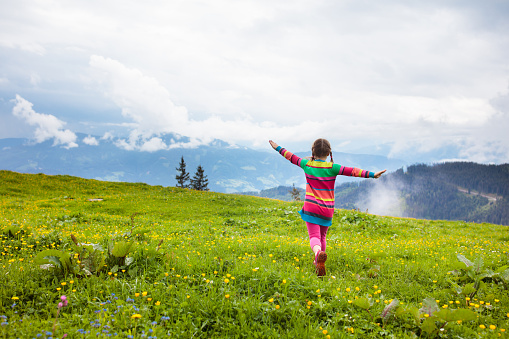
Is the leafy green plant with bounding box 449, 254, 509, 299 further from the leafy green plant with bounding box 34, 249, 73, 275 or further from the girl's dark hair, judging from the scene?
the leafy green plant with bounding box 34, 249, 73, 275

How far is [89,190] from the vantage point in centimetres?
2933

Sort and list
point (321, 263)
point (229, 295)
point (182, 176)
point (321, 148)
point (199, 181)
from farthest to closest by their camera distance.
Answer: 1. point (199, 181)
2. point (182, 176)
3. point (321, 148)
4. point (321, 263)
5. point (229, 295)

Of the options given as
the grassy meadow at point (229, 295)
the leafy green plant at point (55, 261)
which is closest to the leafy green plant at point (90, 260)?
the grassy meadow at point (229, 295)

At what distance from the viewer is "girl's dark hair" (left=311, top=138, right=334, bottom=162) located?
259 inches

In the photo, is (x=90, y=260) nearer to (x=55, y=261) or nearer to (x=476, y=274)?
(x=55, y=261)

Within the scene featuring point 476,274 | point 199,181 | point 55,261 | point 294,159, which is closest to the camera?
point 55,261

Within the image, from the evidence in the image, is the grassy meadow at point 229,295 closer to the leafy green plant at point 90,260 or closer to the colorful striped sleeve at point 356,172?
the leafy green plant at point 90,260

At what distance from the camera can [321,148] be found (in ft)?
21.6

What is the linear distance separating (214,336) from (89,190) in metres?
30.8

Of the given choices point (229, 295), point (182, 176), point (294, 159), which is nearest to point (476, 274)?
point (294, 159)

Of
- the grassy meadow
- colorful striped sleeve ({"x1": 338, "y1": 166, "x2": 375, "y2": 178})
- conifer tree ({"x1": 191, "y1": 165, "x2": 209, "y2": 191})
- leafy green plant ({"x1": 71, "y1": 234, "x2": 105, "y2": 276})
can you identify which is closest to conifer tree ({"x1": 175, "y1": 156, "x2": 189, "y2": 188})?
conifer tree ({"x1": 191, "y1": 165, "x2": 209, "y2": 191})

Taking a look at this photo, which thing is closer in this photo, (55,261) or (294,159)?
(55,261)

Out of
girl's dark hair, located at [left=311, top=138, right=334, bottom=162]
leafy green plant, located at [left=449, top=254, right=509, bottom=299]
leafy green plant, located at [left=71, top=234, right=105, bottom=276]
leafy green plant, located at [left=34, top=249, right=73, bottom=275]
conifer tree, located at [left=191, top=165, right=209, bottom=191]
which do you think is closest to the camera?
leafy green plant, located at [left=34, top=249, right=73, bottom=275]

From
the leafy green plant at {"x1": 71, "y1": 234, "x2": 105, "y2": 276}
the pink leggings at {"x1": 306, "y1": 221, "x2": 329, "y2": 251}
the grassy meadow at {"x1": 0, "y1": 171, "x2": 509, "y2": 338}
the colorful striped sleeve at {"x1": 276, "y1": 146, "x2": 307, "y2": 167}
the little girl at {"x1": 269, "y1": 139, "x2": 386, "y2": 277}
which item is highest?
the colorful striped sleeve at {"x1": 276, "y1": 146, "x2": 307, "y2": 167}
